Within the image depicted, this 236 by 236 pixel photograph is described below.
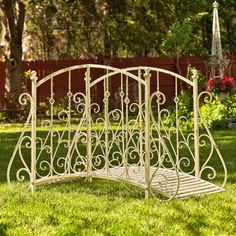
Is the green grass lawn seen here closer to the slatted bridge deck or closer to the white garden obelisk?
the slatted bridge deck

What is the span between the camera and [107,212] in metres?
5.25

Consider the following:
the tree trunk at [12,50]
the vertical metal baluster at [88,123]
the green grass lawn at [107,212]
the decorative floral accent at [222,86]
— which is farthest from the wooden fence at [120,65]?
the green grass lawn at [107,212]

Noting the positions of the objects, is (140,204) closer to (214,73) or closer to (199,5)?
(214,73)

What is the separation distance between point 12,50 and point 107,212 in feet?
44.5

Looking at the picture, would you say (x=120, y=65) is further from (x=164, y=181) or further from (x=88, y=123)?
(x=164, y=181)

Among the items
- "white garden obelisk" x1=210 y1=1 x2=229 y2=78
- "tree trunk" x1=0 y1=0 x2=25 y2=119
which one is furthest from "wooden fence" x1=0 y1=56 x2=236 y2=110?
"white garden obelisk" x1=210 y1=1 x2=229 y2=78

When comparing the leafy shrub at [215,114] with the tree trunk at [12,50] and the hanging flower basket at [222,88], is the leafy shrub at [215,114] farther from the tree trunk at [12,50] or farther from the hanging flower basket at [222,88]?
the tree trunk at [12,50]

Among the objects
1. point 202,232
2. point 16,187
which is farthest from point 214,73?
point 202,232

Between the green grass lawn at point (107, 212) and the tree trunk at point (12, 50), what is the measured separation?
11.8m

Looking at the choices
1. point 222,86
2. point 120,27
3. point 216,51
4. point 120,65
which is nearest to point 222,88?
point 222,86

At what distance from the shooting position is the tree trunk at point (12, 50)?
58.4ft

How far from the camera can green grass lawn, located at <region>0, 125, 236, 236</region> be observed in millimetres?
4688

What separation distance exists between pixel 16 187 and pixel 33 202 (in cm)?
89

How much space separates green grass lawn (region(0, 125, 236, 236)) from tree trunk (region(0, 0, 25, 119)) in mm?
11835
